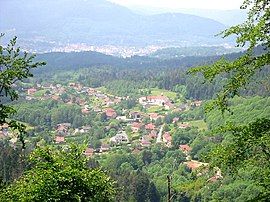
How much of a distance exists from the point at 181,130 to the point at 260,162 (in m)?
78.6

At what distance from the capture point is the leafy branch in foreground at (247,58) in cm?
716

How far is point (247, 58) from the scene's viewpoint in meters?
7.45

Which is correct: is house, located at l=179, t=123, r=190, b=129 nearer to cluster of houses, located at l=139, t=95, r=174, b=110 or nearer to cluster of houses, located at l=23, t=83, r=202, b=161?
cluster of houses, located at l=23, t=83, r=202, b=161

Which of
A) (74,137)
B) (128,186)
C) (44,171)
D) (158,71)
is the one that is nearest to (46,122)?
(74,137)

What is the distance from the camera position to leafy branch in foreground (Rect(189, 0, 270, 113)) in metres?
7.16

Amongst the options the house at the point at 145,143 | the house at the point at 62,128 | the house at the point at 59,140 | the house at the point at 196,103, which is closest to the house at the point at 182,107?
A: the house at the point at 196,103

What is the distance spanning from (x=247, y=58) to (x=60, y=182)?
5009 millimetres

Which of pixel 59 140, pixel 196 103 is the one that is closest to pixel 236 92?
pixel 59 140

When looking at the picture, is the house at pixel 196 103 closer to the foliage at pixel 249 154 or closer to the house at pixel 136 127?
the house at pixel 136 127

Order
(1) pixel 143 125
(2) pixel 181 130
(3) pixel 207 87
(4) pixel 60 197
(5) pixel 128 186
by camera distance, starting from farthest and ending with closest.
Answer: (3) pixel 207 87
(1) pixel 143 125
(2) pixel 181 130
(5) pixel 128 186
(4) pixel 60 197

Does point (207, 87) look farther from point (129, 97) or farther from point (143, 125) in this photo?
point (143, 125)

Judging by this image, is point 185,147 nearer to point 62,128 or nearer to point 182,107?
point 62,128

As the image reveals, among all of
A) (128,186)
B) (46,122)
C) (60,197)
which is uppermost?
(60,197)

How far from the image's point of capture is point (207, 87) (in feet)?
398
